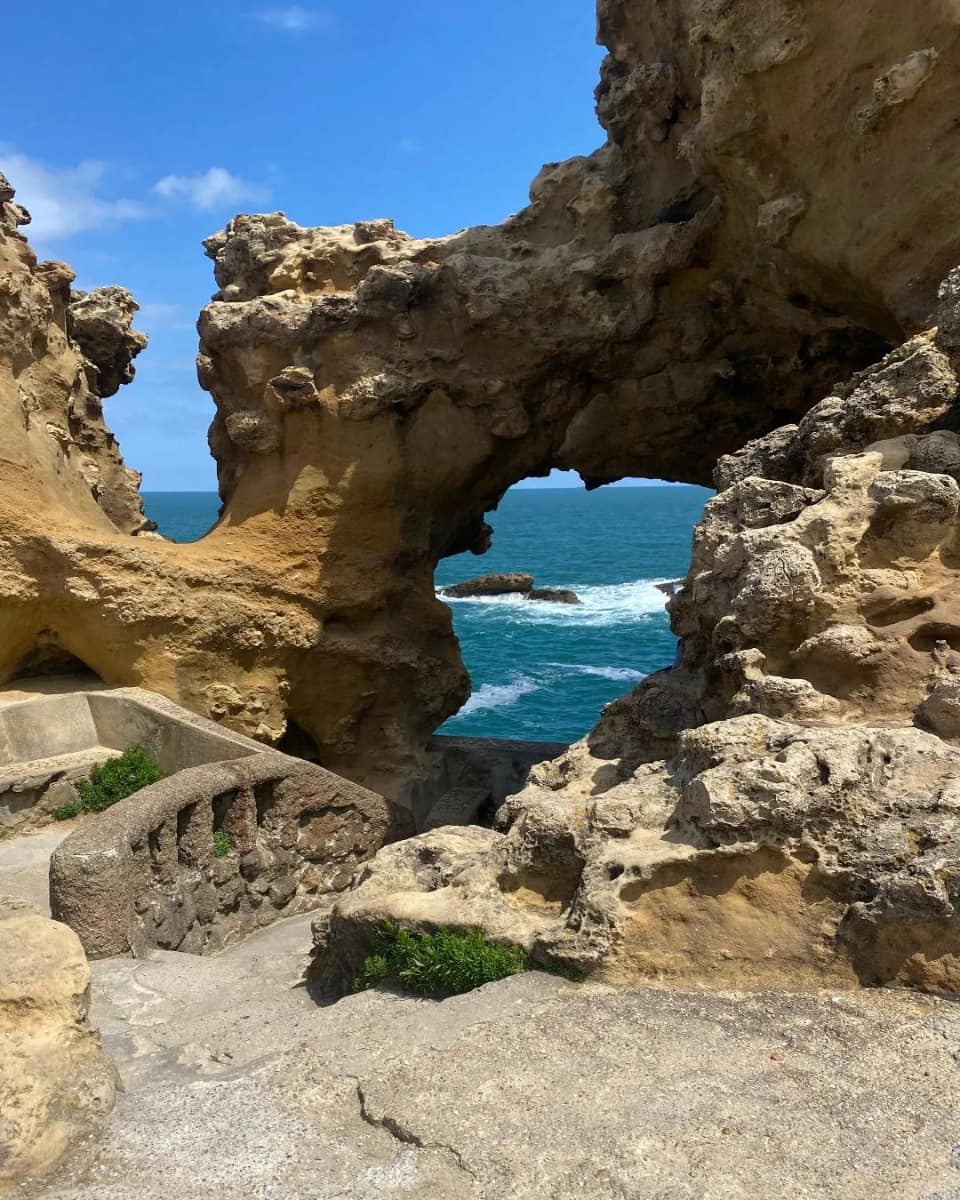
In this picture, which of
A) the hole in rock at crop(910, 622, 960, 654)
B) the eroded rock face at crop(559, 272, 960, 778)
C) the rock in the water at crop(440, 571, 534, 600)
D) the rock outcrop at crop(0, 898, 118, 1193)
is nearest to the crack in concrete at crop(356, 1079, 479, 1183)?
the rock outcrop at crop(0, 898, 118, 1193)

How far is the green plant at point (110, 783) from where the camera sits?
1243 centimetres

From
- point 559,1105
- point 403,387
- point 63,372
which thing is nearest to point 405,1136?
point 559,1105

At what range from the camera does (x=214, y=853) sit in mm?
10711

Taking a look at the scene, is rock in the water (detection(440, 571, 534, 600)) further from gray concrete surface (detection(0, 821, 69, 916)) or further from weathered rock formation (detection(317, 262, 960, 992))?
weathered rock formation (detection(317, 262, 960, 992))

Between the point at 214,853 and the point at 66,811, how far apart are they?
116 inches

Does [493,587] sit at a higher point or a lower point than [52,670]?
lower

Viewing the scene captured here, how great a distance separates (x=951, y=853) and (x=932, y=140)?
27.0 feet

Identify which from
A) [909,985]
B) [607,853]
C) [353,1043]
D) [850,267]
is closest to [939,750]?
[909,985]

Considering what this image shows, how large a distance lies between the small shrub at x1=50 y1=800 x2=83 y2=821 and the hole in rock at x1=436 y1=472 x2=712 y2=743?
→ 11.2 meters

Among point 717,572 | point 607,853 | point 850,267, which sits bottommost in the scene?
point 607,853

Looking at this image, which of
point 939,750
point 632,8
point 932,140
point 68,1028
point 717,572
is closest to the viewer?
point 68,1028

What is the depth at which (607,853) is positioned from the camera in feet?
20.1

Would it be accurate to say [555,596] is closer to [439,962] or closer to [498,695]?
[498,695]

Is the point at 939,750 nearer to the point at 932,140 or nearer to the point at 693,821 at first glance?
the point at 693,821
